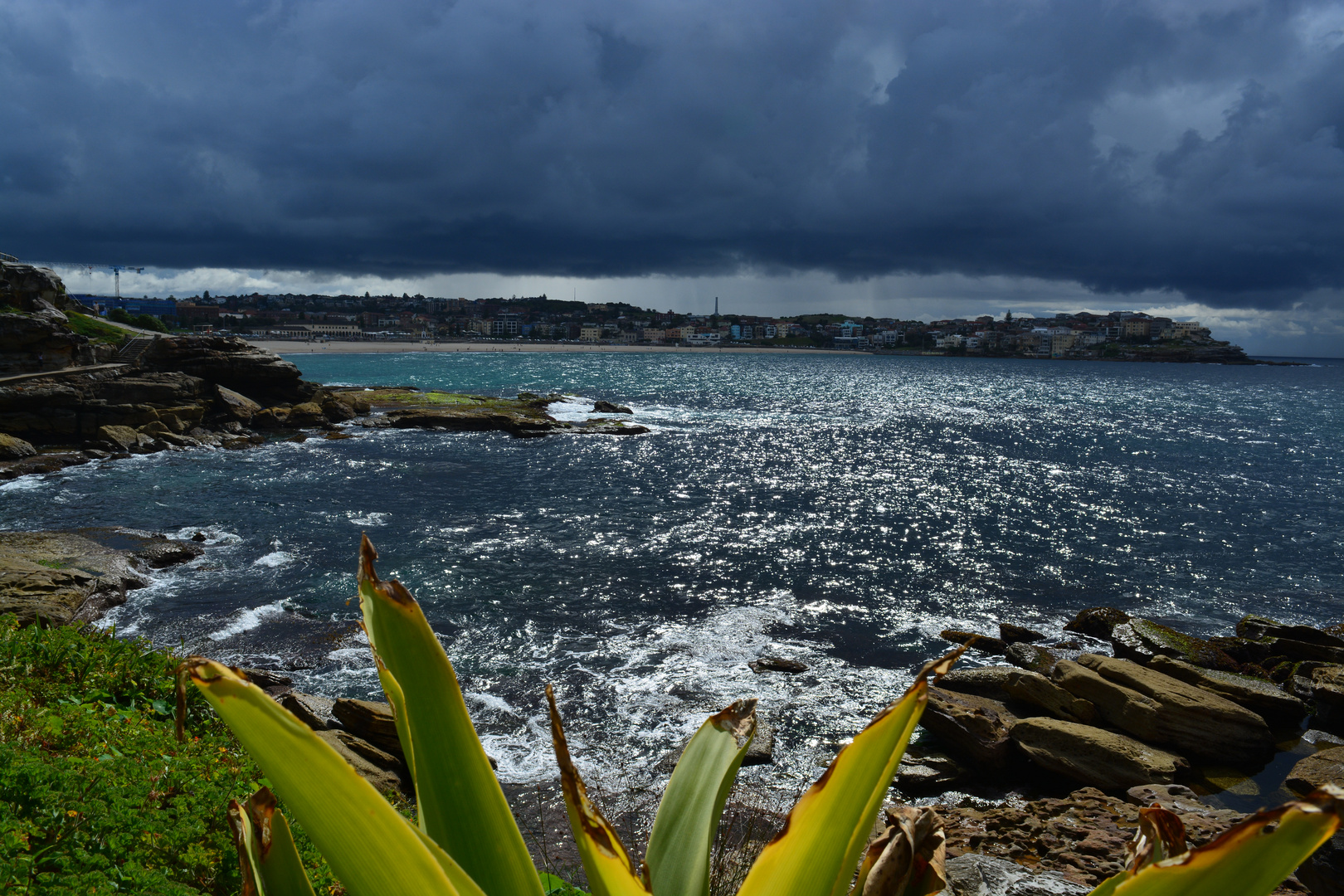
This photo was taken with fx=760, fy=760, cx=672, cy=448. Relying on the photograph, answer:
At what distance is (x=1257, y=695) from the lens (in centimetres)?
1318

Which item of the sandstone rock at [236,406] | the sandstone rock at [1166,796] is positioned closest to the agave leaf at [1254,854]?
the sandstone rock at [1166,796]

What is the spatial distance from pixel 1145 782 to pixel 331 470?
3119 centimetres

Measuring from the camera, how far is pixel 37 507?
23.2 meters

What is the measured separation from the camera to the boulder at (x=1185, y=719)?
11.8 m

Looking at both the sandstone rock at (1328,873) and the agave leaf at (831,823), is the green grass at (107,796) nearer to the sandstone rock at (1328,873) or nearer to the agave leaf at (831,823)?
the agave leaf at (831,823)

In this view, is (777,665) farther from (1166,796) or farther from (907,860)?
(907,860)

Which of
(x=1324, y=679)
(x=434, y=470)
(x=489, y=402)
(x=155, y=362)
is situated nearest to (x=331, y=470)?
(x=434, y=470)

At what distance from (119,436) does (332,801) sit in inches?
1615

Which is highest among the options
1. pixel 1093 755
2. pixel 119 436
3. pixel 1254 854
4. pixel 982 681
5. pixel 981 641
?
pixel 1254 854

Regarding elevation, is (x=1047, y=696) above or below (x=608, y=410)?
below

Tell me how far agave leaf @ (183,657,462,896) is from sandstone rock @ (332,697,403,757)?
403 inches

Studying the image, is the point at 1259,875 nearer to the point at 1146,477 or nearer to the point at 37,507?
the point at 37,507

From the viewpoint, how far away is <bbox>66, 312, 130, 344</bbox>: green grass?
5524 centimetres

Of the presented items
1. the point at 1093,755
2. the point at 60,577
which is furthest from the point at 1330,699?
the point at 60,577
